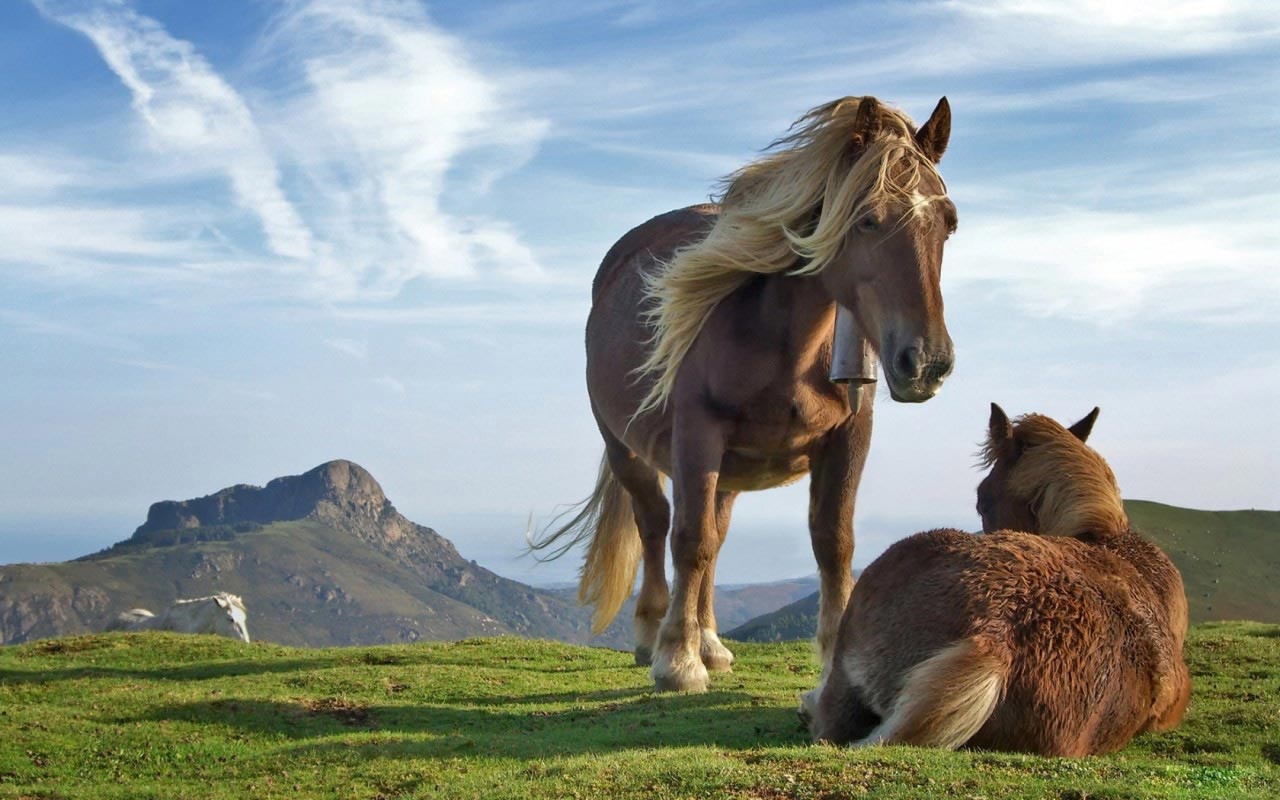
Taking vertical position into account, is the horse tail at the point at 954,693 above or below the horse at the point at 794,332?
below

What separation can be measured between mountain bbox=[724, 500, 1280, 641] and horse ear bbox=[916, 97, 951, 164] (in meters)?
12.4

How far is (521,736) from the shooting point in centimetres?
964

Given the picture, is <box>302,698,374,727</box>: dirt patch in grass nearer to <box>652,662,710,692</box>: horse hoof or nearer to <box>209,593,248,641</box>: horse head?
<box>652,662,710,692</box>: horse hoof

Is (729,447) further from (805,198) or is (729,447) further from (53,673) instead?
(53,673)

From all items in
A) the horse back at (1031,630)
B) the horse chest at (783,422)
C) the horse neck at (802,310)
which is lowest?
the horse back at (1031,630)

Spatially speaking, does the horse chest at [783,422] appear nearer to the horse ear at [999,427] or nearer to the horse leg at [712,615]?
the horse ear at [999,427]

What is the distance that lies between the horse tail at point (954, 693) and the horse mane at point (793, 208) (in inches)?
126

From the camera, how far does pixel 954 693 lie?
645 centimetres

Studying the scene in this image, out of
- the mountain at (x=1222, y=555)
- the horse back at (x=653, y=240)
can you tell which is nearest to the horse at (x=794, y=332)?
the horse back at (x=653, y=240)

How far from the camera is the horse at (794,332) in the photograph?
8383mm

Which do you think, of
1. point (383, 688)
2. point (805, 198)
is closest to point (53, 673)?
point (383, 688)

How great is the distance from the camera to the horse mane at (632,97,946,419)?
28.3ft

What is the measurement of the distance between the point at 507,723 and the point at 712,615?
9.44 ft

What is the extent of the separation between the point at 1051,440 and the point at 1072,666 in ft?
8.29
